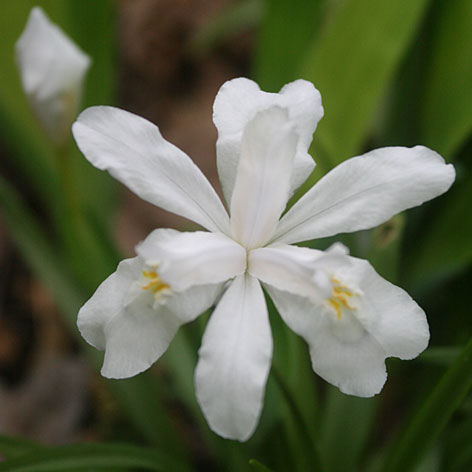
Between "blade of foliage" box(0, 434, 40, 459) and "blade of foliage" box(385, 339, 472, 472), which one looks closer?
"blade of foliage" box(385, 339, 472, 472)

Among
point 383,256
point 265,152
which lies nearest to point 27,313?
point 383,256

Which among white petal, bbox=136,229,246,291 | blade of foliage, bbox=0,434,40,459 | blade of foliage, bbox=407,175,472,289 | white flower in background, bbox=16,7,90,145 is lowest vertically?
blade of foliage, bbox=0,434,40,459

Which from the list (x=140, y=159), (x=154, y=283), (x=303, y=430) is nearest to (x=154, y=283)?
(x=154, y=283)

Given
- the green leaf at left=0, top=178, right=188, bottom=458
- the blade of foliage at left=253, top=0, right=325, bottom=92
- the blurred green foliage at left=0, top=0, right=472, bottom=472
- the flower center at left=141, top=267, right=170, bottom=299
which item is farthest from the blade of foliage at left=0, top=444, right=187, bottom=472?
the blade of foliage at left=253, top=0, right=325, bottom=92

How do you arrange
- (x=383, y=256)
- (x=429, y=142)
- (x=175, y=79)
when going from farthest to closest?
1. (x=175, y=79)
2. (x=429, y=142)
3. (x=383, y=256)

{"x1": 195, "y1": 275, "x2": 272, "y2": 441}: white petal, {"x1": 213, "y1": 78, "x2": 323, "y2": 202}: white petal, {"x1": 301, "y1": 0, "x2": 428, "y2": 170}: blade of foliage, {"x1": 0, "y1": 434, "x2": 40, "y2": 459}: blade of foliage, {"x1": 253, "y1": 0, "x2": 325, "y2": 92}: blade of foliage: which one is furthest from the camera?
{"x1": 253, "y1": 0, "x2": 325, "y2": 92}: blade of foliage

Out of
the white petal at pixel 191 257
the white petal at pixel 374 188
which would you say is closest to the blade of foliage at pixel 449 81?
the white petal at pixel 374 188

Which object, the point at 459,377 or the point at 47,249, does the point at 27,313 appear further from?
the point at 459,377

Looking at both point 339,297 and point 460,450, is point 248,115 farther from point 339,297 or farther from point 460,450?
point 460,450

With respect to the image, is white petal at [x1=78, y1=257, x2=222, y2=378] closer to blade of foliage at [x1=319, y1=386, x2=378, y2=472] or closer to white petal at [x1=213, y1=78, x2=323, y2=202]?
white petal at [x1=213, y1=78, x2=323, y2=202]
